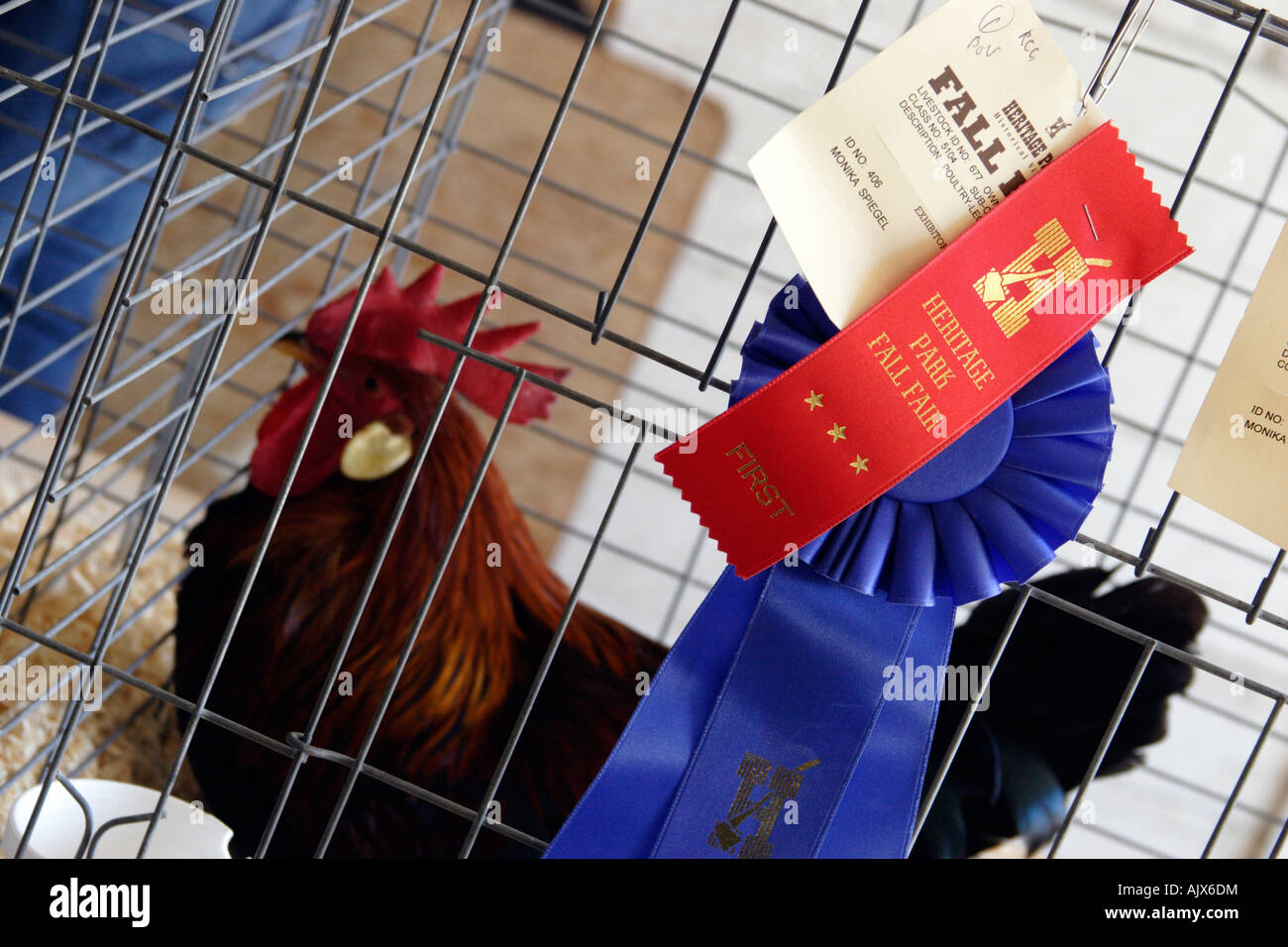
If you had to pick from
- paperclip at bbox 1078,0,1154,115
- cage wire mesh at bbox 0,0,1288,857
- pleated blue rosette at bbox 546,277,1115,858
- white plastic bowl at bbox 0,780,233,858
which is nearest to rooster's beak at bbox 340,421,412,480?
cage wire mesh at bbox 0,0,1288,857

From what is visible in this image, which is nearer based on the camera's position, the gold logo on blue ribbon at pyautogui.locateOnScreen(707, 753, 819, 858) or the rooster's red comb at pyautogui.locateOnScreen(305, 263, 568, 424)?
the gold logo on blue ribbon at pyautogui.locateOnScreen(707, 753, 819, 858)

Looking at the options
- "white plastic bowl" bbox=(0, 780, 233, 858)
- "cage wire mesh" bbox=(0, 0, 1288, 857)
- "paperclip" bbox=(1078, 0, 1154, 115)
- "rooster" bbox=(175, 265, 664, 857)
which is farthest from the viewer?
"cage wire mesh" bbox=(0, 0, 1288, 857)

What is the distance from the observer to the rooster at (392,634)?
3.04 ft

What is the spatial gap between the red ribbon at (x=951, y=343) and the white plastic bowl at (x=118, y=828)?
526mm

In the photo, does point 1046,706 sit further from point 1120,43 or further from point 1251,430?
point 1120,43

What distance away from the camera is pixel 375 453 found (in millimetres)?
975

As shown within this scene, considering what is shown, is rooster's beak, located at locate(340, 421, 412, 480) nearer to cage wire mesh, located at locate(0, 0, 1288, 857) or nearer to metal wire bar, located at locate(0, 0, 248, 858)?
cage wire mesh, located at locate(0, 0, 1288, 857)

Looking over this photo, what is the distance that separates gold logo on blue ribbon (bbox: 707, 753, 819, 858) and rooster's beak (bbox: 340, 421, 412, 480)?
530mm

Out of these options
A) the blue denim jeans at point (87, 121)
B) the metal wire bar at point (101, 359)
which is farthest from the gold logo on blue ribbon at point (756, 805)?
the blue denim jeans at point (87, 121)

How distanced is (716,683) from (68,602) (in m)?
0.91

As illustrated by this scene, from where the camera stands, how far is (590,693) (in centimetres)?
96

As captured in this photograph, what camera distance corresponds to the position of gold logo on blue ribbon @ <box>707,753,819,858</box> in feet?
1.86
